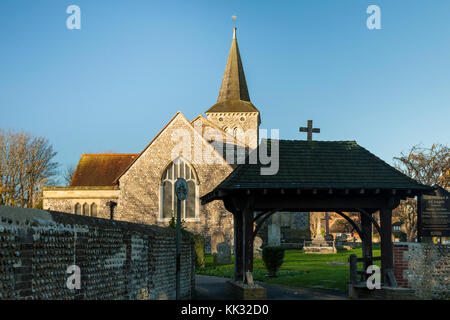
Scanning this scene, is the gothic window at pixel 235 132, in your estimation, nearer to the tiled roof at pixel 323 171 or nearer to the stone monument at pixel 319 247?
the stone monument at pixel 319 247

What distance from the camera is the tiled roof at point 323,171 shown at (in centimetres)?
1227

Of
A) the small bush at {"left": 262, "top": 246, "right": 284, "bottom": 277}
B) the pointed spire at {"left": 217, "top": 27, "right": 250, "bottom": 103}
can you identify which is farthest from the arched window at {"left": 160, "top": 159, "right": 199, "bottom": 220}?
the pointed spire at {"left": 217, "top": 27, "right": 250, "bottom": 103}

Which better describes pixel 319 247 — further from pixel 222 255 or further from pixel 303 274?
pixel 303 274

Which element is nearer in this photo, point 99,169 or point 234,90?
point 99,169

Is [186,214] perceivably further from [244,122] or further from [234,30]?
[234,30]

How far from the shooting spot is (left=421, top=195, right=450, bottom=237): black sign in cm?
1384

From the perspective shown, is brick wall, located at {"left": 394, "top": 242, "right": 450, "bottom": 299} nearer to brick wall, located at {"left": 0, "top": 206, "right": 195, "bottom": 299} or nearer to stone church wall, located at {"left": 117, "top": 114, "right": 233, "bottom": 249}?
brick wall, located at {"left": 0, "top": 206, "right": 195, "bottom": 299}

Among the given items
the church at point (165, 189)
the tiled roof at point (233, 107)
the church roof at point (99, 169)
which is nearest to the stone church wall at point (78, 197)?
the church at point (165, 189)

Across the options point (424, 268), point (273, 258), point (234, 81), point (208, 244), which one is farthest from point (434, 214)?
point (234, 81)

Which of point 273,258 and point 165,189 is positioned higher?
point 165,189

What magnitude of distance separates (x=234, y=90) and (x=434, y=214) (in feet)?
132

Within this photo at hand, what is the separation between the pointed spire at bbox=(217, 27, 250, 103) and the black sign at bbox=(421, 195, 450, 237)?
39626 mm

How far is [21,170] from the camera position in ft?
127

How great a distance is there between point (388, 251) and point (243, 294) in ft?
13.3
